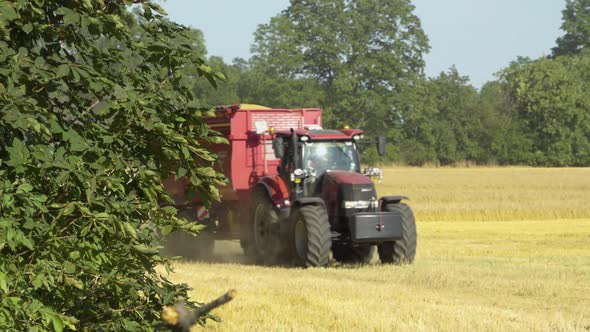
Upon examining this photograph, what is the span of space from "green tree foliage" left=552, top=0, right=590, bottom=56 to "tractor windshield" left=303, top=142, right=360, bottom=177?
11496cm

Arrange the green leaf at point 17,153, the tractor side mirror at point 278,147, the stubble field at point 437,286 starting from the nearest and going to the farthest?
the green leaf at point 17,153 < the stubble field at point 437,286 < the tractor side mirror at point 278,147

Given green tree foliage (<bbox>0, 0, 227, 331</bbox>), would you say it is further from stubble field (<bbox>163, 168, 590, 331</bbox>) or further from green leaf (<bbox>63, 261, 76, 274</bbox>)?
stubble field (<bbox>163, 168, 590, 331</bbox>)

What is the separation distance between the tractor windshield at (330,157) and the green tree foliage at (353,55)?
169 ft

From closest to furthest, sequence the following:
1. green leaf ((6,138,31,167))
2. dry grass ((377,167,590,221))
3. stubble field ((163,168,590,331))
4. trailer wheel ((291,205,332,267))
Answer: green leaf ((6,138,31,167)) → stubble field ((163,168,590,331)) → trailer wheel ((291,205,332,267)) → dry grass ((377,167,590,221))

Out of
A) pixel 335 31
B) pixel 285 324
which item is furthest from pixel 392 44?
pixel 285 324

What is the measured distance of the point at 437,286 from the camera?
12.9 metres

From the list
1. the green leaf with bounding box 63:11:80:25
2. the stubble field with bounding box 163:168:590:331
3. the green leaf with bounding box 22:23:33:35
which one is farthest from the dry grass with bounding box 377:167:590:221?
the green leaf with bounding box 22:23:33:35

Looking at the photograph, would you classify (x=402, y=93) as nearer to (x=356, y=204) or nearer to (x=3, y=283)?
(x=356, y=204)

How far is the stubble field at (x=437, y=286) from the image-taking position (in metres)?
9.24

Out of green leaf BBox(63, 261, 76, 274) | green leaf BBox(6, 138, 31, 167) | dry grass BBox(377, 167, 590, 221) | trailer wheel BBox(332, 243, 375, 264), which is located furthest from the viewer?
dry grass BBox(377, 167, 590, 221)

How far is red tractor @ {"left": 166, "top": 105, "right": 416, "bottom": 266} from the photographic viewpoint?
15.3 m

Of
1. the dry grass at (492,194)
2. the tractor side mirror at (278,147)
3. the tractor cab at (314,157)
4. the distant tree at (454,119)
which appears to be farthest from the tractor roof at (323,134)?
the distant tree at (454,119)

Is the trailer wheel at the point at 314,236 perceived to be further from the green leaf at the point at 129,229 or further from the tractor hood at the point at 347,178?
the green leaf at the point at 129,229

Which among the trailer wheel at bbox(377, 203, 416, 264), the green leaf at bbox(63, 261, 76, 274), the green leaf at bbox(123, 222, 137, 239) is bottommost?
the trailer wheel at bbox(377, 203, 416, 264)
